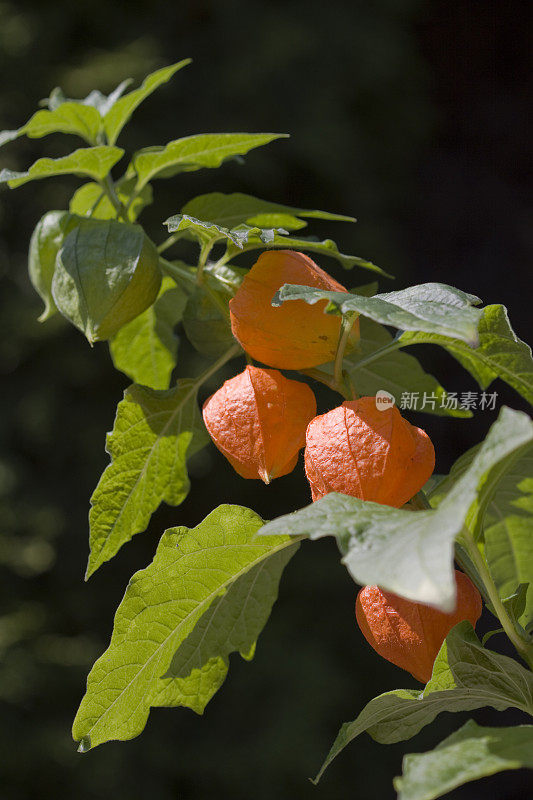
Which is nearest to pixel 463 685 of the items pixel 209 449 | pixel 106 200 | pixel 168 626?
pixel 168 626

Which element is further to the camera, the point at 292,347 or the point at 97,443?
the point at 97,443

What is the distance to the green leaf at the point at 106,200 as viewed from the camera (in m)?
0.50

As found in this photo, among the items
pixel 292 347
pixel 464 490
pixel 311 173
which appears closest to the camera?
pixel 464 490

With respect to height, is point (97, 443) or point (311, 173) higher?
point (311, 173)

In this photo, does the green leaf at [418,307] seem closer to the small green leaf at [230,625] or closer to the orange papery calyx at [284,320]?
the orange papery calyx at [284,320]

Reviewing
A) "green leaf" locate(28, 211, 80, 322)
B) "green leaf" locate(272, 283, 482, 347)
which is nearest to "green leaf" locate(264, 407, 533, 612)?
"green leaf" locate(272, 283, 482, 347)

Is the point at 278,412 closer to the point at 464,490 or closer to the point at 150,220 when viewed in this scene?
the point at 464,490

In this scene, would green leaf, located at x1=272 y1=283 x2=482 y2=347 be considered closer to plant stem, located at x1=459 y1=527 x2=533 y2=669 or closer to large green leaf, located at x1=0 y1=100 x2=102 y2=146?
plant stem, located at x1=459 y1=527 x2=533 y2=669

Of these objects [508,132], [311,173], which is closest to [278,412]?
[311,173]

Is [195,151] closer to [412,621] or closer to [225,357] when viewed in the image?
[225,357]

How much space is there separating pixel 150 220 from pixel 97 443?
63 cm

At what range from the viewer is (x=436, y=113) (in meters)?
3.07

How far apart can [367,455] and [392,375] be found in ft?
0.50

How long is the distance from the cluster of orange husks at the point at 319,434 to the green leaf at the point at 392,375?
0.08 meters
